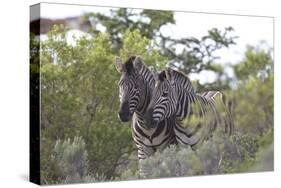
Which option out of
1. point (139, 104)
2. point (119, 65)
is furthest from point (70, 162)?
point (119, 65)

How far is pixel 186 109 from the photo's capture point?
Answer: 482 inches

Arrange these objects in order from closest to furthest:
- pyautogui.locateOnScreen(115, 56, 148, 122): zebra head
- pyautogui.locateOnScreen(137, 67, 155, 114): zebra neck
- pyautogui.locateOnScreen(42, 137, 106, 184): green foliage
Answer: pyautogui.locateOnScreen(42, 137, 106, 184): green foliage < pyautogui.locateOnScreen(115, 56, 148, 122): zebra head < pyautogui.locateOnScreen(137, 67, 155, 114): zebra neck

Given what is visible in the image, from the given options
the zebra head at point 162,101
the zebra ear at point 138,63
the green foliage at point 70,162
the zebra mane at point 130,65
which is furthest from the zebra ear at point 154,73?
the green foliage at point 70,162

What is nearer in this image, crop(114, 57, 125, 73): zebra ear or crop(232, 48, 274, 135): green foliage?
crop(114, 57, 125, 73): zebra ear

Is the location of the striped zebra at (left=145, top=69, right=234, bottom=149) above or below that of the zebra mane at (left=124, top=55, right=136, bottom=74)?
below

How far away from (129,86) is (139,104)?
34 cm

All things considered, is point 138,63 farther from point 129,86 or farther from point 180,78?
point 180,78

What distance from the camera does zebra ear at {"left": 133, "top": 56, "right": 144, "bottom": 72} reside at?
1171 cm

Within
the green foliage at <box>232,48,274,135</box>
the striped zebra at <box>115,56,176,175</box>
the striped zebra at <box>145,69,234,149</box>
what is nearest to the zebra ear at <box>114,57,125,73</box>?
the striped zebra at <box>115,56,176,175</box>

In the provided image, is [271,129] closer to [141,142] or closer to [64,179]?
[141,142]

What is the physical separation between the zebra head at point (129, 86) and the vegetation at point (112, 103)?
4.2 inches

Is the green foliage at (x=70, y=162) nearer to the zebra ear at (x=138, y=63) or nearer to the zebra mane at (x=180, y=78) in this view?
the zebra ear at (x=138, y=63)

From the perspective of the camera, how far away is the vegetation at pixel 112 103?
36.1ft

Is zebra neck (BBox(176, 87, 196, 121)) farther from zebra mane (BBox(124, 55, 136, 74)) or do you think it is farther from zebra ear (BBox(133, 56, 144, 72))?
zebra mane (BBox(124, 55, 136, 74))
